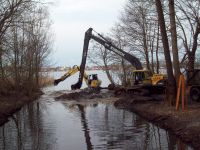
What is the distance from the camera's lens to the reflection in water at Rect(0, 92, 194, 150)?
15297mm

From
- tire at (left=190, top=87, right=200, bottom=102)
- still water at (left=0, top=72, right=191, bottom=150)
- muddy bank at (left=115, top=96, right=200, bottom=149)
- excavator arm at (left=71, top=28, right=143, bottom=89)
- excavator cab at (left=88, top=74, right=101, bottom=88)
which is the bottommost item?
still water at (left=0, top=72, right=191, bottom=150)

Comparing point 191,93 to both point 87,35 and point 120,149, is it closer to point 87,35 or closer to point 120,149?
point 120,149

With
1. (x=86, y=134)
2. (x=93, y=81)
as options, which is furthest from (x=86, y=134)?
(x=93, y=81)

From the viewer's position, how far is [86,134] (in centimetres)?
1814

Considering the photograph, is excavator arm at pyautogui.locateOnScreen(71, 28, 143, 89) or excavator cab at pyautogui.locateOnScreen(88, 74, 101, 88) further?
excavator cab at pyautogui.locateOnScreen(88, 74, 101, 88)

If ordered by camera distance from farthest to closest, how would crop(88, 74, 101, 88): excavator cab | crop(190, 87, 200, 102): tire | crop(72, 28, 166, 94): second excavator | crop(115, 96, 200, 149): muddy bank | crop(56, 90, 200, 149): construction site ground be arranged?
crop(88, 74, 101, 88): excavator cab < crop(72, 28, 166, 94): second excavator < crop(190, 87, 200, 102): tire < crop(56, 90, 200, 149): construction site ground < crop(115, 96, 200, 149): muddy bank

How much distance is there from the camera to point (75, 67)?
51844 mm

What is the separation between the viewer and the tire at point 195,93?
25.8 m

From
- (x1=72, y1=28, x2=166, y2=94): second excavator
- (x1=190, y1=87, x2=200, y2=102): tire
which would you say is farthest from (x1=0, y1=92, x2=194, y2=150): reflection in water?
(x1=72, y1=28, x2=166, y2=94): second excavator

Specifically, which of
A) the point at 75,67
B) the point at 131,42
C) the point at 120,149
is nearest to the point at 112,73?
the point at 75,67

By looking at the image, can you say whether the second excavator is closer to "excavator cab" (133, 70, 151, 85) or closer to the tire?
"excavator cab" (133, 70, 151, 85)

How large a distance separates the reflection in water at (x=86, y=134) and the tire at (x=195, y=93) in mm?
3708

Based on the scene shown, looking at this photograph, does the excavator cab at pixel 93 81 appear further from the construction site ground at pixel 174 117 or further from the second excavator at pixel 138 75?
the construction site ground at pixel 174 117

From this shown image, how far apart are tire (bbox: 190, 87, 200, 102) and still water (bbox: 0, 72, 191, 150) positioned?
12.2 ft
